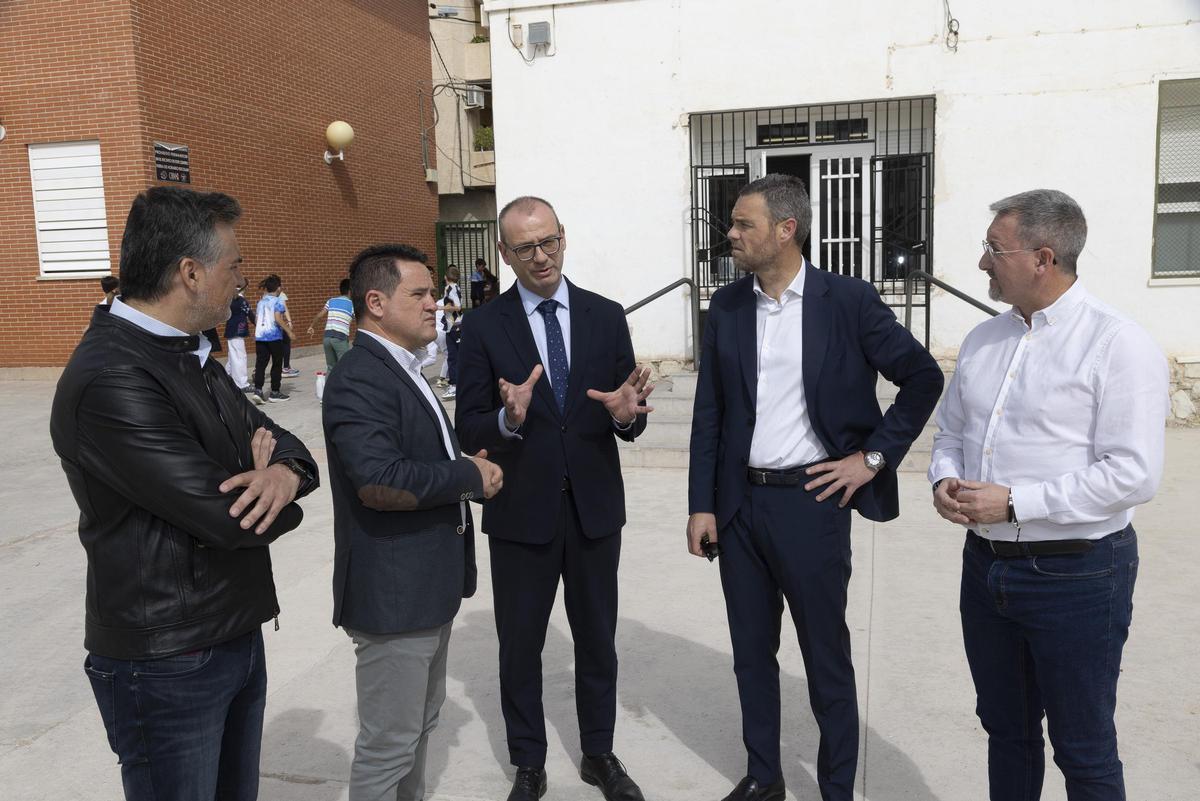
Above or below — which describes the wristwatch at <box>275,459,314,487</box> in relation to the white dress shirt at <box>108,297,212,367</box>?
Answer: below

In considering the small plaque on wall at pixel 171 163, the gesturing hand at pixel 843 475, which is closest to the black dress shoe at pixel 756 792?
the gesturing hand at pixel 843 475

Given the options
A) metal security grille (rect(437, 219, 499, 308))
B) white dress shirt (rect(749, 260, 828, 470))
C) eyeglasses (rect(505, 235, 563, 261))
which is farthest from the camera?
metal security grille (rect(437, 219, 499, 308))

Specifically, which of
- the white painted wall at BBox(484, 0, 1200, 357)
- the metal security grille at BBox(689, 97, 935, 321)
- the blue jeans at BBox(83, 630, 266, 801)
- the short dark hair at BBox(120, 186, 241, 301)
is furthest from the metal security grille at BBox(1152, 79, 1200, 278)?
the blue jeans at BBox(83, 630, 266, 801)

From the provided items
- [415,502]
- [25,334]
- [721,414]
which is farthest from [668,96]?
[25,334]

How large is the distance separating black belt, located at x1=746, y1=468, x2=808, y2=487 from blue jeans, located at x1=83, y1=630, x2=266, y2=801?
62.5 inches

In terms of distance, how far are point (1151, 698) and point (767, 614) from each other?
5.70 ft

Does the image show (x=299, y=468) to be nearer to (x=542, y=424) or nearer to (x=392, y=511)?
(x=392, y=511)

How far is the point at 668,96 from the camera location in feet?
33.1

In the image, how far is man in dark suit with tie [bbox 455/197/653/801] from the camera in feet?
10.4

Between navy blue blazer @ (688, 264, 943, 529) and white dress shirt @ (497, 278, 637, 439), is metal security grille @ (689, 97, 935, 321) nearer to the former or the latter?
white dress shirt @ (497, 278, 637, 439)

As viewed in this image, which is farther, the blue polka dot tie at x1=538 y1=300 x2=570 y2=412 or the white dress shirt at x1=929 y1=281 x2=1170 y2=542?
the blue polka dot tie at x1=538 y1=300 x2=570 y2=412

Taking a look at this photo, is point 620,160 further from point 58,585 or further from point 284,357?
point 58,585

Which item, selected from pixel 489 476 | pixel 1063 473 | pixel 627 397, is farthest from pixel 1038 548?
pixel 489 476

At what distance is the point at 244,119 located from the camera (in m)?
15.2
